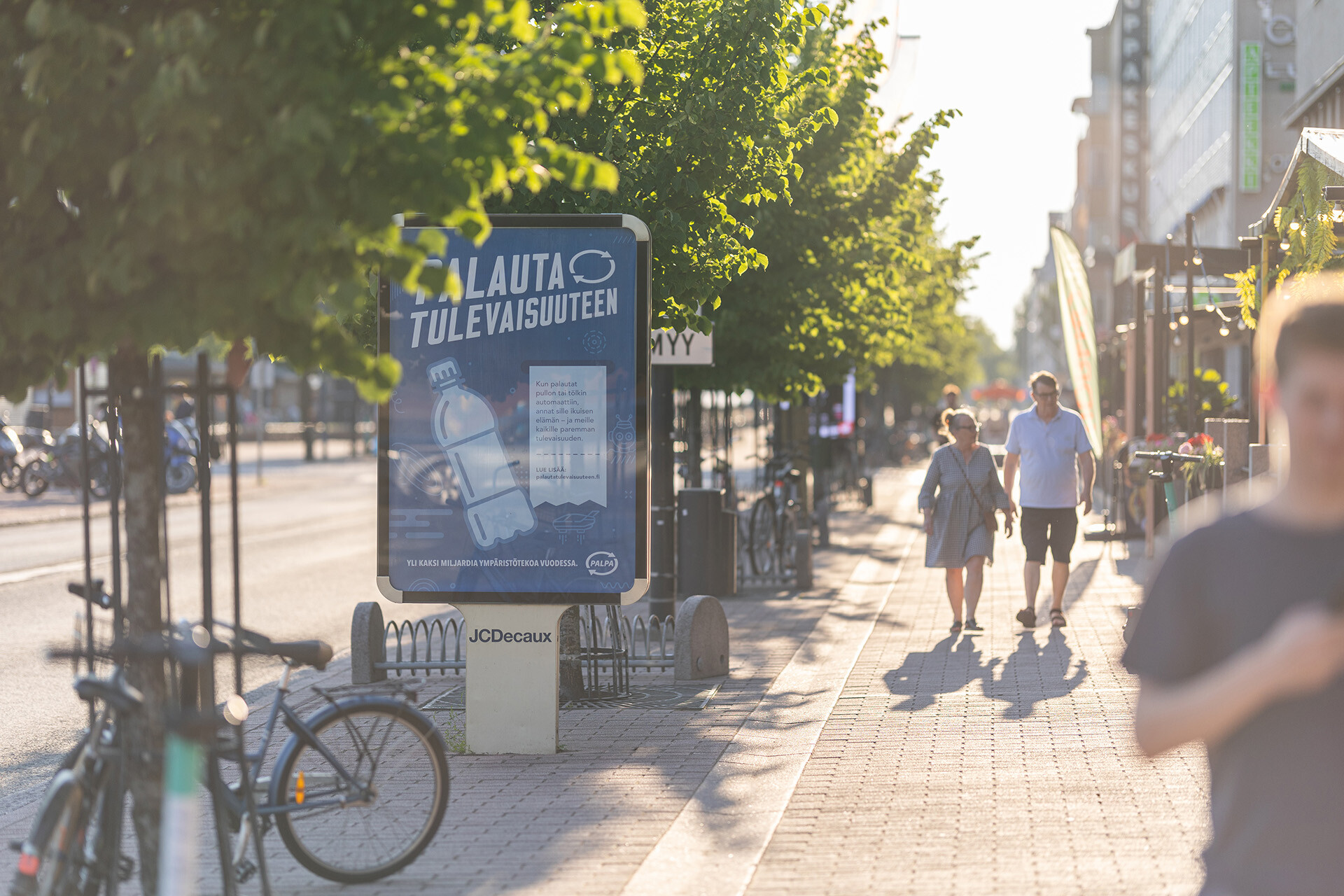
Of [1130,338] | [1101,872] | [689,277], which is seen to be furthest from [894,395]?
[1101,872]

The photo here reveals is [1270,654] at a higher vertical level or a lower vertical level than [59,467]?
higher

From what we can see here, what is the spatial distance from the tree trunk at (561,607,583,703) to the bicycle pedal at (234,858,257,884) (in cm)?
405

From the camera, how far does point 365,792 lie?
16.5ft

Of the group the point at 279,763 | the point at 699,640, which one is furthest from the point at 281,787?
the point at 699,640

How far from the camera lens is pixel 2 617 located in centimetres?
1298

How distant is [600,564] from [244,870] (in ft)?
9.87

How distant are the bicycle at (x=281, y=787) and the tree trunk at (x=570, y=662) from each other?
3.53 meters

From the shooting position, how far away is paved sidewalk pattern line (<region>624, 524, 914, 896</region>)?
5133 mm

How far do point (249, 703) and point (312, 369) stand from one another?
520 centimetres

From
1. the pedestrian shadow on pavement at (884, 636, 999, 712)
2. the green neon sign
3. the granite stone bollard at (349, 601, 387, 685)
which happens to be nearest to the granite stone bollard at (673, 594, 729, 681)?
the pedestrian shadow on pavement at (884, 636, 999, 712)

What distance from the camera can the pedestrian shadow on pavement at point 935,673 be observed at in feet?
28.4

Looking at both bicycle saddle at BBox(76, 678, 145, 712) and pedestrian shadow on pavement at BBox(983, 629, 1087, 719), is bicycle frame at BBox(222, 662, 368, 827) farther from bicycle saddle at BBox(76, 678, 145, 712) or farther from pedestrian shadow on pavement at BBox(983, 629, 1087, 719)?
pedestrian shadow on pavement at BBox(983, 629, 1087, 719)

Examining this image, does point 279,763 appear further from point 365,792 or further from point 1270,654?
point 1270,654

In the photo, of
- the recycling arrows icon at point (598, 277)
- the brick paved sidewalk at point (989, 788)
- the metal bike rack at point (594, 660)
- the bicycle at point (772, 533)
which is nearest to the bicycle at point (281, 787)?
the brick paved sidewalk at point (989, 788)
